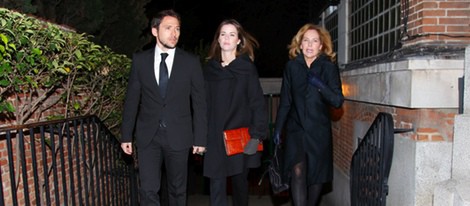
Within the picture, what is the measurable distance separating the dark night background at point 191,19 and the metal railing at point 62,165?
2071 millimetres

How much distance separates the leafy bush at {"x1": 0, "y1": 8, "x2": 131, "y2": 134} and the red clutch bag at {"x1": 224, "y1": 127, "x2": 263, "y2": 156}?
5.03 ft

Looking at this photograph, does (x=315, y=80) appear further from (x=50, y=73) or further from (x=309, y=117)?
(x=50, y=73)

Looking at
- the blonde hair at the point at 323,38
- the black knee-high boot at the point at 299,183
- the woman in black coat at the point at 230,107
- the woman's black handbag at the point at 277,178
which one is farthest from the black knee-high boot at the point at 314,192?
the blonde hair at the point at 323,38

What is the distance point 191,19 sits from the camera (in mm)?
25016

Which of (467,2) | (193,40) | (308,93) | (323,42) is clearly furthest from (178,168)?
(193,40)

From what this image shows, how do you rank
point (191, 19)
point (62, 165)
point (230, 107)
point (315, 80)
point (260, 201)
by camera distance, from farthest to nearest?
point (191, 19) < point (260, 201) < point (315, 80) < point (230, 107) < point (62, 165)

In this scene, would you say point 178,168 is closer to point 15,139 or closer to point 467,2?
point 15,139

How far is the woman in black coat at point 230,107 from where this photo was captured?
4016 mm

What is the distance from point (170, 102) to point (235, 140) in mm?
731

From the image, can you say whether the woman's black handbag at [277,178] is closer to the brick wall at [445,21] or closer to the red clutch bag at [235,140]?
the red clutch bag at [235,140]

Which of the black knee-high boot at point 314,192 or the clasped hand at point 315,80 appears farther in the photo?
the black knee-high boot at point 314,192

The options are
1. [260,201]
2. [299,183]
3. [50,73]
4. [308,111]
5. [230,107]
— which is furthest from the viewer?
[260,201]

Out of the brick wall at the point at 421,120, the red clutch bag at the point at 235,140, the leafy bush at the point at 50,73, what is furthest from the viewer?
the red clutch bag at the point at 235,140

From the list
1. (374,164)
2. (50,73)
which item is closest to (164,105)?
(50,73)
